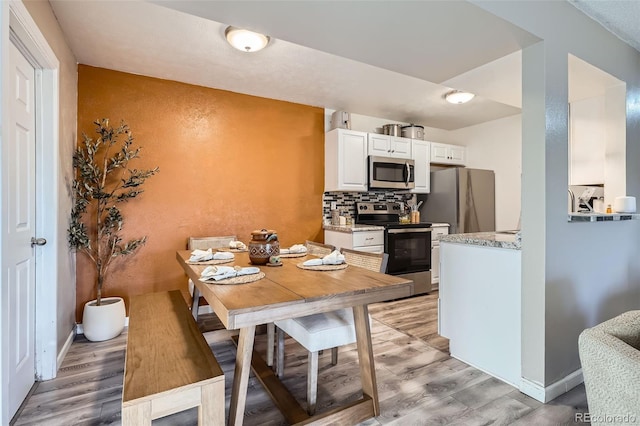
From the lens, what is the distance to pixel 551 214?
1857 millimetres

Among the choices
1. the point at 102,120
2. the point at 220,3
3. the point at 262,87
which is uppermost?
the point at 262,87

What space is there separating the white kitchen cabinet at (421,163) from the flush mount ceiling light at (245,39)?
2775 millimetres

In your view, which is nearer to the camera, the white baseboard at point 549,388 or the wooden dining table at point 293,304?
the wooden dining table at point 293,304

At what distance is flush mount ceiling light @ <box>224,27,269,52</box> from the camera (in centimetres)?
229

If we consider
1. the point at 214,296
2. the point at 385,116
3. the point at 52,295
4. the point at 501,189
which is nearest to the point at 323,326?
the point at 214,296

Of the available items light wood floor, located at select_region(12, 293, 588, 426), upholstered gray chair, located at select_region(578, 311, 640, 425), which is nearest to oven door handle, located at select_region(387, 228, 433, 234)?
light wood floor, located at select_region(12, 293, 588, 426)

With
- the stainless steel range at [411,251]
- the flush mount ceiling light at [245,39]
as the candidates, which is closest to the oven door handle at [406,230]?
the stainless steel range at [411,251]

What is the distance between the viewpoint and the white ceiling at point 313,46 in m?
1.64

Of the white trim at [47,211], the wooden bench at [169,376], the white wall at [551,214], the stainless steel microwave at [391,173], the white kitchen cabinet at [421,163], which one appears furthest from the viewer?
the white kitchen cabinet at [421,163]

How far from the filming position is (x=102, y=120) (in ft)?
9.62

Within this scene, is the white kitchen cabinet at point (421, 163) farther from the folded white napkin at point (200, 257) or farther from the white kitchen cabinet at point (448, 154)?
the folded white napkin at point (200, 257)

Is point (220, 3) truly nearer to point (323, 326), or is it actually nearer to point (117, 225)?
point (323, 326)

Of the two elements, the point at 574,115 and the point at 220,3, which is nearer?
the point at 220,3

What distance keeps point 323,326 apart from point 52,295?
186 cm
